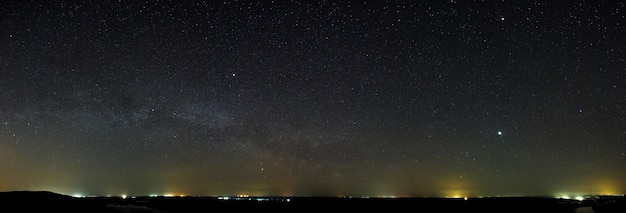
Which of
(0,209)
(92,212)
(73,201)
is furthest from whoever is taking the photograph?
(73,201)

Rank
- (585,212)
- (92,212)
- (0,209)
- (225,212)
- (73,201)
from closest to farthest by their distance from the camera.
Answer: (0,209)
(92,212)
(73,201)
(225,212)
(585,212)

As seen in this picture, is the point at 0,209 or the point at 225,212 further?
the point at 225,212

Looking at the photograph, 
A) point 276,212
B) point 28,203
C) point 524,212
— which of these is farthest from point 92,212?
point 524,212

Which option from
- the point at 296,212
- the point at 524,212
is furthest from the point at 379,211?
the point at 524,212

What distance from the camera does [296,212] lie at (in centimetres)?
3522

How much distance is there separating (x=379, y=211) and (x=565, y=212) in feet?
54.2

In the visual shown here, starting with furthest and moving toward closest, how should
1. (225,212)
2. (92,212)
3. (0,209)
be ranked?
(225,212)
(92,212)
(0,209)

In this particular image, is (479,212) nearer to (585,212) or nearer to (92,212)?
(585,212)

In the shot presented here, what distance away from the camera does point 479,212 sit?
3606 cm

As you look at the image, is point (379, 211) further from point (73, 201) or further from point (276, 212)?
point (73, 201)

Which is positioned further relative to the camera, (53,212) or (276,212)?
(276,212)

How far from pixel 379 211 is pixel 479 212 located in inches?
343

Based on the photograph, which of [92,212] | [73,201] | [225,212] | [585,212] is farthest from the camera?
[585,212]

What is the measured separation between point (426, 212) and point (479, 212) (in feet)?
14.8
